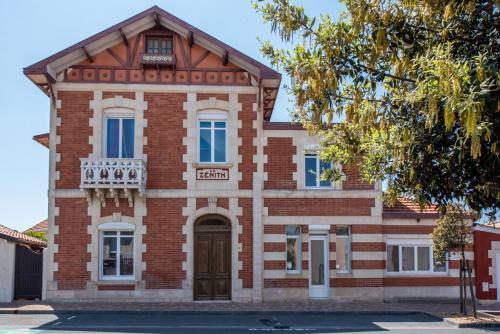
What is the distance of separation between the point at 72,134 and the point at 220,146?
489 centimetres

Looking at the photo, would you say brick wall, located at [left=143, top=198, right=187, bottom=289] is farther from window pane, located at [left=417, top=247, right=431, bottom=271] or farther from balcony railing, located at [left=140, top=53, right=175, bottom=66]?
window pane, located at [left=417, top=247, right=431, bottom=271]

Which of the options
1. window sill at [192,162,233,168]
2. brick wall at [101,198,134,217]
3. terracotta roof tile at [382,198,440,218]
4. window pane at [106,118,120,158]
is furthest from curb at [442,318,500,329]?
window pane at [106,118,120,158]

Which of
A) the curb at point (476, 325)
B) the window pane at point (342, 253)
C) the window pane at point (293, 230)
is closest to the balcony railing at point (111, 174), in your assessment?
the window pane at point (293, 230)

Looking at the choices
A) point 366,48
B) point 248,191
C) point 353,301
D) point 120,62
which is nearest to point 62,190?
point 120,62

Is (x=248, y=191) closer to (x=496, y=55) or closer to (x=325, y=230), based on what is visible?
(x=325, y=230)

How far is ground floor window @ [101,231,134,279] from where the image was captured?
2089cm

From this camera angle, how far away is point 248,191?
2125cm

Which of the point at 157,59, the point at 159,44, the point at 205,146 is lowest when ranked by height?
the point at 205,146

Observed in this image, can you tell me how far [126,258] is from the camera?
20953 mm

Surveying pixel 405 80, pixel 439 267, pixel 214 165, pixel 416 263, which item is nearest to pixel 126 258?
pixel 214 165

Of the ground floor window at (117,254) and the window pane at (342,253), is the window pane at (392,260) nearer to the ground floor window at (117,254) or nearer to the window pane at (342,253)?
the window pane at (342,253)

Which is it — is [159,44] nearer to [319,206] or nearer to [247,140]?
[247,140]

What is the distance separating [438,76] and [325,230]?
16311 millimetres

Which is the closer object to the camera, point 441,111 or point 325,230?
point 441,111
